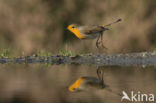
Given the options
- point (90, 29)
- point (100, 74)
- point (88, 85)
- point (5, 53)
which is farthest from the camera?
point (5, 53)

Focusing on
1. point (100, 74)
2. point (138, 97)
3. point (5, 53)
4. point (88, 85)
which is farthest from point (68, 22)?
point (138, 97)

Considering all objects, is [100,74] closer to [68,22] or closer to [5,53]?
[5,53]

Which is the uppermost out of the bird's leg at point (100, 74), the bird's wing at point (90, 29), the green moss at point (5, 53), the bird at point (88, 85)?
the bird's wing at point (90, 29)

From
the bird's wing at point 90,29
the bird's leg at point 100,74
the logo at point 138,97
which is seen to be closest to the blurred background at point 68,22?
the bird's wing at point 90,29

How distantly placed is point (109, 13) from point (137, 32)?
78 cm

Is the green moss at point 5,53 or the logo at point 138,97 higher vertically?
the green moss at point 5,53

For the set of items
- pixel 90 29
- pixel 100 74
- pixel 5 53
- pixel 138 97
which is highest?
pixel 90 29

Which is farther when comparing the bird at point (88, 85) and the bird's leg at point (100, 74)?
the bird's leg at point (100, 74)

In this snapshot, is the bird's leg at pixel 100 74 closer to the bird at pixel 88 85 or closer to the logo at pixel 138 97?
the bird at pixel 88 85

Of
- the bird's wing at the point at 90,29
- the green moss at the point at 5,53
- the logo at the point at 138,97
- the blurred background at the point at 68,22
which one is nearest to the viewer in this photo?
the logo at the point at 138,97

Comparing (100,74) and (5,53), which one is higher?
(5,53)

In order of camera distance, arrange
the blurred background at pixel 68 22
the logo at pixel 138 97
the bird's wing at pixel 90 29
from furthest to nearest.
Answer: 1. the blurred background at pixel 68 22
2. the bird's wing at pixel 90 29
3. the logo at pixel 138 97

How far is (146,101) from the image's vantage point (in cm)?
336

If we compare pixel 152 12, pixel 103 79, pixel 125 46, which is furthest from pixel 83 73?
pixel 152 12
